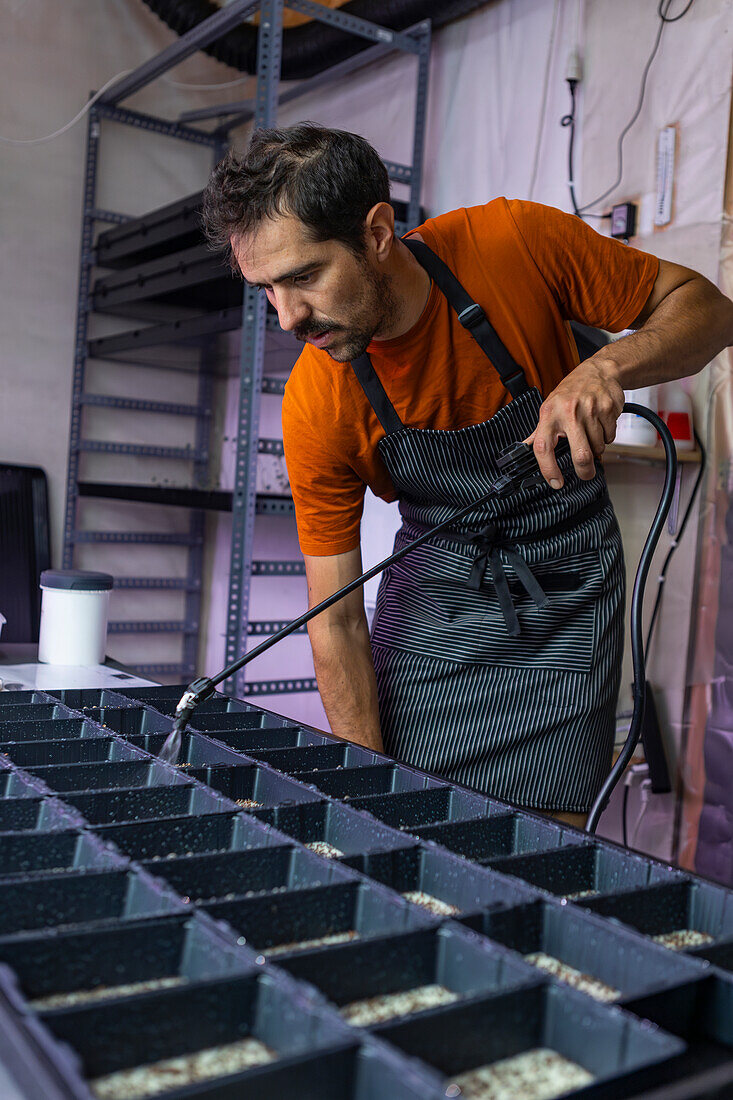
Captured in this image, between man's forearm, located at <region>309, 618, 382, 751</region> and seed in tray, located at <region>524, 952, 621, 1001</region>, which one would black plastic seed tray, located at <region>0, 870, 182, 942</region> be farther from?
man's forearm, located at <region>309, 618, 382, 751</region>

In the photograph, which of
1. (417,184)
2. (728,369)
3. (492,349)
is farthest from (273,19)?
(492,349)

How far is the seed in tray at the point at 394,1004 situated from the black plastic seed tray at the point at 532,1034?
0.04m

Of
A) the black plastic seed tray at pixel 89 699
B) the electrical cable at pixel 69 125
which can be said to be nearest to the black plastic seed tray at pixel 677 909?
the black plastic seed tray at pixel 89 699

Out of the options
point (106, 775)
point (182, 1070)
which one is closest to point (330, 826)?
point (106, 775)

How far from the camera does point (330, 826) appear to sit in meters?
0.79

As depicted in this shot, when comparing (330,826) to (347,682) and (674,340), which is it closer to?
(347,682)

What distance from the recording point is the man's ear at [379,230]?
1.27 metres

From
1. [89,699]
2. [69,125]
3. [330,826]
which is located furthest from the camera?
[69,125]

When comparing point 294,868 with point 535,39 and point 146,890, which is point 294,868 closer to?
point 146,890

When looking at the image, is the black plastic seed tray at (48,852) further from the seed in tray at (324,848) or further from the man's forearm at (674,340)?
the man's forearm at (674,340)

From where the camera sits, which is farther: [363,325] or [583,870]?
[363,325]

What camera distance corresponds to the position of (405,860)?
70 cm

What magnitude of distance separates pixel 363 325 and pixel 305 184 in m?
0.19

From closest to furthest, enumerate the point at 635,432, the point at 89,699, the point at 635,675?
the point at 635,675
the point at 89,699
the point at 635,432
